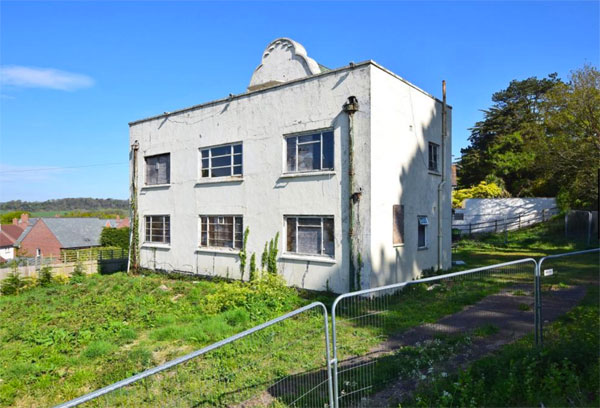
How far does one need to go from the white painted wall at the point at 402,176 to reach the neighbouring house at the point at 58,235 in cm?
4930

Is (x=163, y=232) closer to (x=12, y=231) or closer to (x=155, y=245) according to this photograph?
(x=155, y=245)

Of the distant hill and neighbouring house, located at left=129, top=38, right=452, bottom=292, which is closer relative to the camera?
neighbouring house, located at left=129, top=38, right=452, bottom=292

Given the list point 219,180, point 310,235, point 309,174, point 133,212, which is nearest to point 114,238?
point 133,212

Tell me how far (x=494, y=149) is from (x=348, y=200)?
34530 mm

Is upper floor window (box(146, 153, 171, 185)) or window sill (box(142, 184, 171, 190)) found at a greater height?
upper floor window (box(146, 153, 171, 185))

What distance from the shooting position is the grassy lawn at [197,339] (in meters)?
5.55

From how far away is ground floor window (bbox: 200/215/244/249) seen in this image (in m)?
15.3

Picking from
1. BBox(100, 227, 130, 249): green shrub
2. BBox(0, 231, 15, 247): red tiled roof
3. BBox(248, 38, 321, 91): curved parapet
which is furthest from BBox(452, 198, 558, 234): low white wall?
BBox(0, 231, 15, 247): red tiled roof

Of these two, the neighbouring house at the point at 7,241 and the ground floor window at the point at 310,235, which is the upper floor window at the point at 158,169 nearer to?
the ground floor window at the point at 310,235

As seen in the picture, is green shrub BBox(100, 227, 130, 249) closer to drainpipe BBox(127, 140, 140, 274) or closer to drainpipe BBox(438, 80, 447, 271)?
drainpipe BBox(127, 140, 140, 274)

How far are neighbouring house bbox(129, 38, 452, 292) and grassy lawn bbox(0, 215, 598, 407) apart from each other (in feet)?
5.84

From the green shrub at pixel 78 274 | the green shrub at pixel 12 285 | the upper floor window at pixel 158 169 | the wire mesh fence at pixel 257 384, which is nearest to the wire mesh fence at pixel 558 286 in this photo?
Result: the wire mesh fence at pixel 257 384

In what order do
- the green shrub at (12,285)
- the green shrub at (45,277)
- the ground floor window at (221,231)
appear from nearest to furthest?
1. the ground floor window at (221,231)
2. the green shrub at (12,285)
3. the green shrub at (45,277)

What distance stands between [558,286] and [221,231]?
12.2 m
